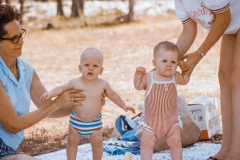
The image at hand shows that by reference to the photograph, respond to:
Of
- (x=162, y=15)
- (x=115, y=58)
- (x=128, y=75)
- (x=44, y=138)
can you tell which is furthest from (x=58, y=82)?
(x=162, y=15)

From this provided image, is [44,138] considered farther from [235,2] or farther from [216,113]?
[235,2]

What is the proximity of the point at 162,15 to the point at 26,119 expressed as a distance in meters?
14.8

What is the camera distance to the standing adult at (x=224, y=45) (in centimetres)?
350

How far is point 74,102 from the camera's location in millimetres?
3494

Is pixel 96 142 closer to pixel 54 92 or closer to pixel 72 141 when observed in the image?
pixel 72 141

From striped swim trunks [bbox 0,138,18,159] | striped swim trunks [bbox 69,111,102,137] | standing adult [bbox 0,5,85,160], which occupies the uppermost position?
standing adult [bbox 0,5,85,160]

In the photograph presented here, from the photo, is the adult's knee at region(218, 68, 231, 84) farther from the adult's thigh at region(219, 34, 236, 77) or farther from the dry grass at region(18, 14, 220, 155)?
the dry grass at region(18, 14, 220, 155)

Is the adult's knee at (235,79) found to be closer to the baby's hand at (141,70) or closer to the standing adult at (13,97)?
the baby's hand at (141,70)

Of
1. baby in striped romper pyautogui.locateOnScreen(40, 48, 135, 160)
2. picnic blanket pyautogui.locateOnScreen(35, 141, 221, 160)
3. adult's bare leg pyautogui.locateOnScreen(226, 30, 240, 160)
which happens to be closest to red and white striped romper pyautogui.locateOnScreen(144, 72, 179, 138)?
baby in striped romper pyautogui.locateOnScreen(40, 48, 135, 160)

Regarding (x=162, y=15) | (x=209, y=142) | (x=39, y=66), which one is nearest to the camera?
(x=209, y=142)

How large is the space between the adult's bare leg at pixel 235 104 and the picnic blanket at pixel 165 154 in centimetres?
53

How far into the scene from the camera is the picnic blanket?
14.0ft

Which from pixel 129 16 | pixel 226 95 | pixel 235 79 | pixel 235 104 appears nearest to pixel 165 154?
pixel 226 95

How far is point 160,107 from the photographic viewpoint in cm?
356
